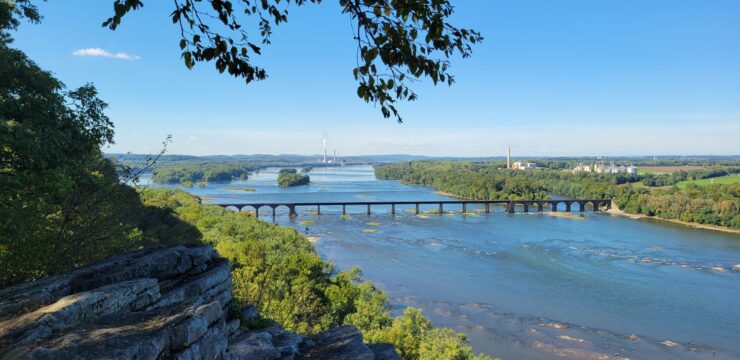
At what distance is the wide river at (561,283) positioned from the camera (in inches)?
762

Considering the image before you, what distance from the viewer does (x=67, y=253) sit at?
8891mm

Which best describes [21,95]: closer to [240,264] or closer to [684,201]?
[240,264]

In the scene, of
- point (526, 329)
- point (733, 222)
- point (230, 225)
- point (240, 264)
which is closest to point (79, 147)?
point (240, 264)

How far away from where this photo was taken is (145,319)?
4.15m

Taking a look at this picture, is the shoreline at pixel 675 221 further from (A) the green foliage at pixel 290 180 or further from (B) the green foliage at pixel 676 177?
(A) the green foliage at pixel 290 180

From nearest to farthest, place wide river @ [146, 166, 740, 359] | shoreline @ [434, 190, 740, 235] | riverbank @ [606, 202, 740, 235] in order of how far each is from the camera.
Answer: wide river @ [146, 166, 740, 359]
shoreline @ [434, 190, 740, 235]
riverbank @ [606, 202, 740, 235]

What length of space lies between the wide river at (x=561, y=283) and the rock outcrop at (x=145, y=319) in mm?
13788

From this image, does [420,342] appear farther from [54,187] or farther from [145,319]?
[145,319]

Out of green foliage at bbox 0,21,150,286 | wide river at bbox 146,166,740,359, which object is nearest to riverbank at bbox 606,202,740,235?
wide river at bbox 146,166,740,359

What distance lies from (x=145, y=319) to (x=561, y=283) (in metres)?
26.8

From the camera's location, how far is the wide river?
19359mm

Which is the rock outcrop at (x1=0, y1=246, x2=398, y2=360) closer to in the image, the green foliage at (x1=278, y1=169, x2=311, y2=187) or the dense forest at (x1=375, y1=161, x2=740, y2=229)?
the dense forest at (x1=375, y1=161, x2=740, y2=229)

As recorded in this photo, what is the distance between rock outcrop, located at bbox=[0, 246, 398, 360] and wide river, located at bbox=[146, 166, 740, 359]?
13788 millimetres

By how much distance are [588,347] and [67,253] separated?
18360 mm
